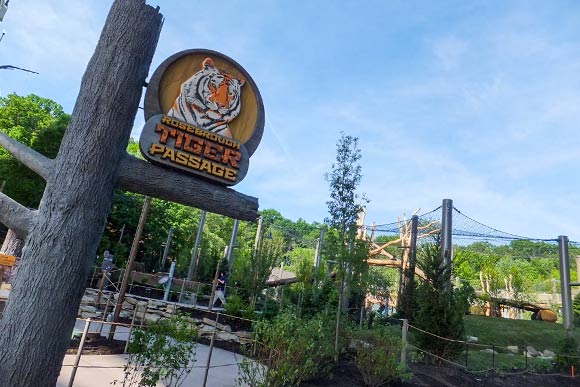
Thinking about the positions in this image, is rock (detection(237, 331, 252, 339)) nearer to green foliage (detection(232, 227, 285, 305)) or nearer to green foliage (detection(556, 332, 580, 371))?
green foliage (detection(232, 227, 285, 305))

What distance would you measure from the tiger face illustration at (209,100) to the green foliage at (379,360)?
15.9 feet

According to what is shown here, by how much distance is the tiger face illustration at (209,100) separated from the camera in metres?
3.19

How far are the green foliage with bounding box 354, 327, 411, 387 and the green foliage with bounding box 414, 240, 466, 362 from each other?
101 inches

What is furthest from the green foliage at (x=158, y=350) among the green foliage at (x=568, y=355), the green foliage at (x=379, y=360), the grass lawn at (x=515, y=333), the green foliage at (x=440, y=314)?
the grass lawn at (x=515, y=333)

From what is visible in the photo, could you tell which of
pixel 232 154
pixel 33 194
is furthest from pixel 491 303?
pixel 33 194

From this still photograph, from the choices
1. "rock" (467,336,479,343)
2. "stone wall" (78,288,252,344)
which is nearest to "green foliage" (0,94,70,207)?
"stone wall" (78,288,252,344)

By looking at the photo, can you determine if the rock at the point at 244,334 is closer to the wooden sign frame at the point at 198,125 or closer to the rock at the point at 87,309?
the rock at the point at 87,309

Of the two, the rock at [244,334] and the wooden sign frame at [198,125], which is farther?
the rock at [244,334]

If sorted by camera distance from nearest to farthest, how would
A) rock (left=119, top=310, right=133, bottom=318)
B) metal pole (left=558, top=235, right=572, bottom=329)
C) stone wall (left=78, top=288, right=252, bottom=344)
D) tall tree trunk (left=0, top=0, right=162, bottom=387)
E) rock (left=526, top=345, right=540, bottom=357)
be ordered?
1. tall tree trunk (left=0, top=0, right=162, bottom=387)
2. stone wall (left=78, top=288, right=252, bottom=344)
3. rock (left=119, top=310, right=133, bottom=318)
4. metal pole (left=558, top=235, right=572, bottom=329)
5. rock (left=526, top=345, right=540, bottom=357)

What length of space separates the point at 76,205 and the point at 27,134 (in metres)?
22.0

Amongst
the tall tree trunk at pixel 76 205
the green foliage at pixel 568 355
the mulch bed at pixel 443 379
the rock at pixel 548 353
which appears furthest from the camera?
the rock at pixel 548 353

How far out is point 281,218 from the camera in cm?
7000

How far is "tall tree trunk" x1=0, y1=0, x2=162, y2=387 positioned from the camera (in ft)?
7.55

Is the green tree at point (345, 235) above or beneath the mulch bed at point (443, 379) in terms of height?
above
